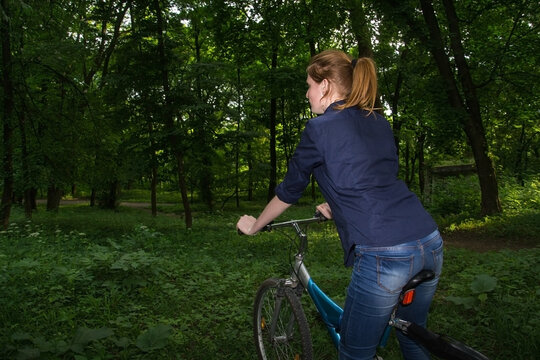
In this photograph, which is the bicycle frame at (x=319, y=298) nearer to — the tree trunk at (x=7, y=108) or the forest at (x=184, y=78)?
the forest at (x=184, y=78)

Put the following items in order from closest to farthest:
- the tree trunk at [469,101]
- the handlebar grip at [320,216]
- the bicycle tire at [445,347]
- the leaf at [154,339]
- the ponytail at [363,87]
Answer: the bicycle tire at [445,347]
the ponytail at [363,87]
the handlebar grip at [320,216]
the leaf at [154,339]
the tree trunk at [469,101]

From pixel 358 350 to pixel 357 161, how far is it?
997 millimetres

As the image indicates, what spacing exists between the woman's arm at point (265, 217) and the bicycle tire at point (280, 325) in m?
0.57

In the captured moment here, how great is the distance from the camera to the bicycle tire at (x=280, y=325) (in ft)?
8.29

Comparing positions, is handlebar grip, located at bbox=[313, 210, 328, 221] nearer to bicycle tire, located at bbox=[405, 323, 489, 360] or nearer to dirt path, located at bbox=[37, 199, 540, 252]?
bicycle tire, located at bbox=[405, 323, 489, 360]

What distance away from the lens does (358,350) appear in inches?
77.0

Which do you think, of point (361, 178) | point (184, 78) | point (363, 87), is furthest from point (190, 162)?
point (361, 178)

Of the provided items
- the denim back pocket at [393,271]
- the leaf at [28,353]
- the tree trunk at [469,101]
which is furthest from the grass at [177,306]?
the tree trunk at [469,101]

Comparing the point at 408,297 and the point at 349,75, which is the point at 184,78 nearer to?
the point at 349,75

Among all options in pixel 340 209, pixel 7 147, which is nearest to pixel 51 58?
pixel 7 147

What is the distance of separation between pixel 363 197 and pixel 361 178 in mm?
91

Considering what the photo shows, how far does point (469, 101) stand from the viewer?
11789 mm

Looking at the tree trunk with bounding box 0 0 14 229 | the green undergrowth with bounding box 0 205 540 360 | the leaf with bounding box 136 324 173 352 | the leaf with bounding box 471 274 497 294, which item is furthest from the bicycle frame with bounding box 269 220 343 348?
the tree trunk with bounding box 0 0 14 229

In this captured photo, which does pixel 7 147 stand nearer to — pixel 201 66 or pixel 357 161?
pixel 201 66
